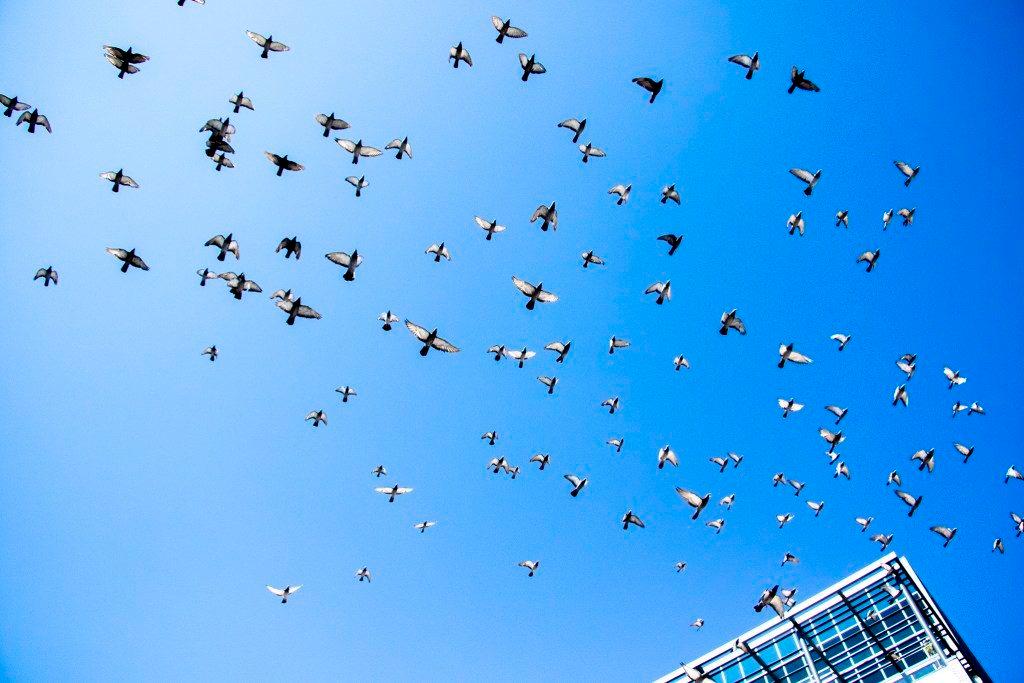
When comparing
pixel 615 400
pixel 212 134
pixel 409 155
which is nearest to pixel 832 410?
pixel 615 400

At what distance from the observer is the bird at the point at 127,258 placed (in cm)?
1809

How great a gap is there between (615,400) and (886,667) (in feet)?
60.3

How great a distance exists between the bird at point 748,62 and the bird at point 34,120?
71.7 feet

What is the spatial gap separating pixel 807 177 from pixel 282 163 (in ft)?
58.2

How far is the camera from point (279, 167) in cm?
1742

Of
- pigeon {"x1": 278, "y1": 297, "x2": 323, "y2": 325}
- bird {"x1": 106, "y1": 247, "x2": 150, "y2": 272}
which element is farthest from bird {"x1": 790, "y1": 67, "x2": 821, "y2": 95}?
bird {"x1": 106, "y1": 247, "x2": 150, "y2": 272}

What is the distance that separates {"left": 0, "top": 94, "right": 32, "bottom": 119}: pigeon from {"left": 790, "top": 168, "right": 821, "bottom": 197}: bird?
24.7 m

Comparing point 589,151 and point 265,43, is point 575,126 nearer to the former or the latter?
point 589,151

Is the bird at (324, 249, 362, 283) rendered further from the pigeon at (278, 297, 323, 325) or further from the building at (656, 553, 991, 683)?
the building at (656, 553, 991, 683)

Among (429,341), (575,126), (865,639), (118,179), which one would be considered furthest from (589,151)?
(865,639)

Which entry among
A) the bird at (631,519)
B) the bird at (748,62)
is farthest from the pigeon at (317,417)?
the bird at (748,62)

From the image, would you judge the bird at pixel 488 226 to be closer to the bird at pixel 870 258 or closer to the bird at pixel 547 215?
the bird at pixel 547 215

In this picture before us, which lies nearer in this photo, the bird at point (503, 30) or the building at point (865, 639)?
the bird at point (503, 30)

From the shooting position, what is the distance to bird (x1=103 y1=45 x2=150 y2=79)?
15.6 m
